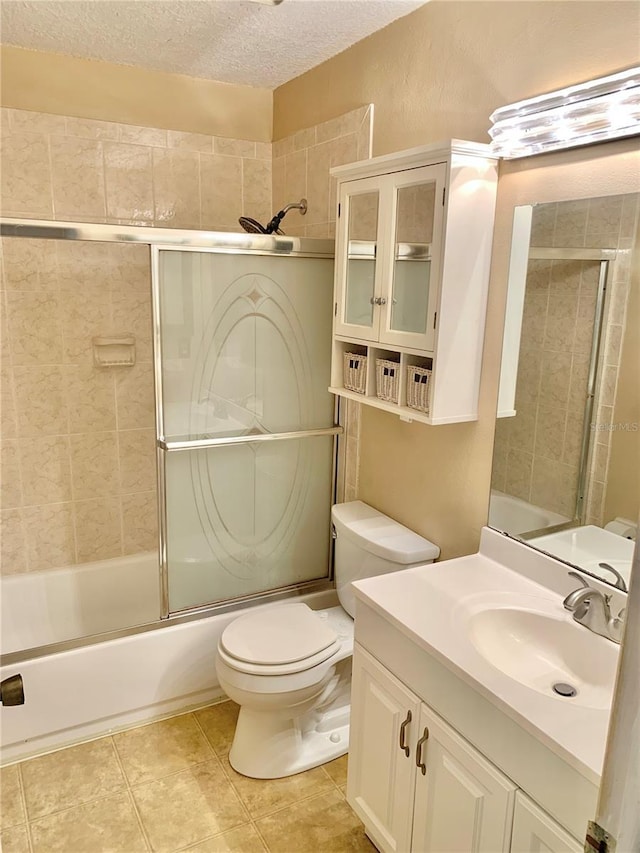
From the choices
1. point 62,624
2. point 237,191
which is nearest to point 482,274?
point 237,191

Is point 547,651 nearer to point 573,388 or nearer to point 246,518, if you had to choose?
point 573,388

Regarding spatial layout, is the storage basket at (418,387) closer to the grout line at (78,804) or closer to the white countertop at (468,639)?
the white countertop at (468,639)

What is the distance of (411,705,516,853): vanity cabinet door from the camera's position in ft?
4.32

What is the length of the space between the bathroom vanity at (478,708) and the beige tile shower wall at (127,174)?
6.49 feet

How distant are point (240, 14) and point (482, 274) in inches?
47.0

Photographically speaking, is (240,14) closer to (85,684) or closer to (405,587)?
(405,587)

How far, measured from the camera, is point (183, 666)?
2455mm

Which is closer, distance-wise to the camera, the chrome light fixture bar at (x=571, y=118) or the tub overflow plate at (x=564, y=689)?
the chrome light fixture bar at (x=571, y=118)

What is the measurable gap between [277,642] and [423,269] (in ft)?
4.21

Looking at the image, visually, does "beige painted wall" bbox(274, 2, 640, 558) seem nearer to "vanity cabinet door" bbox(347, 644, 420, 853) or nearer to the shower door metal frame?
the shower door metal frame

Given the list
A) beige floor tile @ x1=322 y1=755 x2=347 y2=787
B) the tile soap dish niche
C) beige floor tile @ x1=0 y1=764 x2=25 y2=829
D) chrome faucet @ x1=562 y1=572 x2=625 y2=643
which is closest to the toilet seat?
beige floor tile @ x1=322 y1=755 x2=347 y2=787

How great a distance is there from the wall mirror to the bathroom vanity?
14 centimetres

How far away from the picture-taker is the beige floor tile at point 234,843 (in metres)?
1.87

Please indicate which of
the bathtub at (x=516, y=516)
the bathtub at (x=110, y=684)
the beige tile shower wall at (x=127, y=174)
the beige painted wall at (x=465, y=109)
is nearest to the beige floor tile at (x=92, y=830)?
the bathtub at (x=110, y=684)
